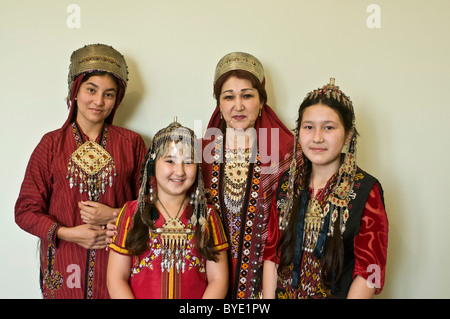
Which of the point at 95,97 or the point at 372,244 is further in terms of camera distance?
the point at 95,97

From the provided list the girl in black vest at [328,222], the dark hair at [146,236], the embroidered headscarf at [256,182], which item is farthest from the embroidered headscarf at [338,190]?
the dark hair at [146,236]

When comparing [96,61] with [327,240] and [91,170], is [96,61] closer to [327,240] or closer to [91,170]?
[91,170]

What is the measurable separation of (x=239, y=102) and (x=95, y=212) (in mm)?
843

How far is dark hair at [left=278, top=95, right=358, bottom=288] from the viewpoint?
158 centimetres

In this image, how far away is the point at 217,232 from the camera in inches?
71.6

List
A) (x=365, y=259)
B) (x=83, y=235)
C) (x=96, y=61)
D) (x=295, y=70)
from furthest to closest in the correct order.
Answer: (x=295, y=70) < (x=96, y=61) < (x=83, y=235) < (x=365, y=259)

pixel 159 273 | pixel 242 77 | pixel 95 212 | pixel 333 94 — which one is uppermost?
pixel 242 77

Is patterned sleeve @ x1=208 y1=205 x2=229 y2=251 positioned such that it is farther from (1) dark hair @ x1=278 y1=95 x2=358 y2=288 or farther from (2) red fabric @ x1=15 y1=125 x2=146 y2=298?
(2) red fabric @ x1=15 y1=125 x2=146 y2=298

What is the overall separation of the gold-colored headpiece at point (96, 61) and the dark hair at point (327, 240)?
3.14 feet

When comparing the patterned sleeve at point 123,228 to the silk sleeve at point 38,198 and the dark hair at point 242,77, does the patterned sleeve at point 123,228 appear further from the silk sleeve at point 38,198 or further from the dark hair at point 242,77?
the dark hair at point 242,77

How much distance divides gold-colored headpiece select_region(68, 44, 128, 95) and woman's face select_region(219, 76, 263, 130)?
55cm

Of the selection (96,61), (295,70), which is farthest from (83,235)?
(295,70)

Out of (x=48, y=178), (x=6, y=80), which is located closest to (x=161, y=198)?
(x=48, y=178)
